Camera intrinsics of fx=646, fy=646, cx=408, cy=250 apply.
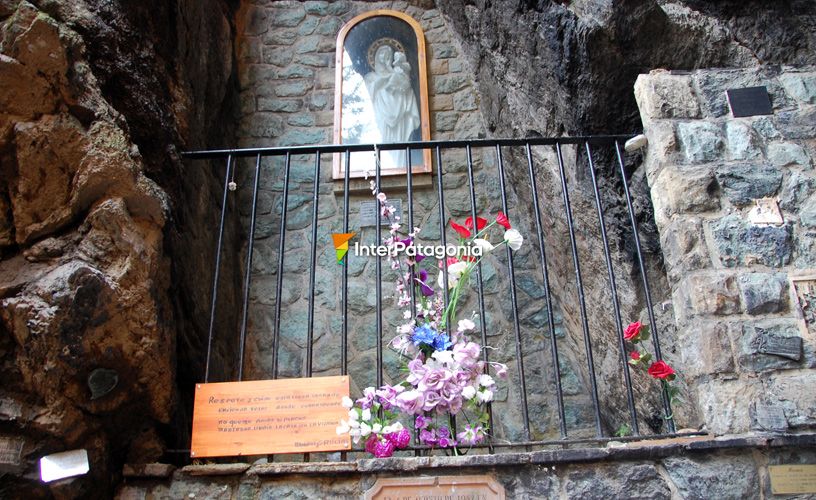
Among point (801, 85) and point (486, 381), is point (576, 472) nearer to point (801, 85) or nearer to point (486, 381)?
point (486, 381)

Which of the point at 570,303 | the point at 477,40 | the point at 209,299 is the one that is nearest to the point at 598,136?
the point at 570,303

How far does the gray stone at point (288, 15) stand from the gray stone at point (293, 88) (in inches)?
19.6

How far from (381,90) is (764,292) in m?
2.73

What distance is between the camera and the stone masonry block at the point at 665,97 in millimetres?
2455

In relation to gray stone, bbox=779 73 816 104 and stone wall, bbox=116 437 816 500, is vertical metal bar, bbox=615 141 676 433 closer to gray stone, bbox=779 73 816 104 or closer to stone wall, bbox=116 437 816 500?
stone wall, bbox=116 437 816 500

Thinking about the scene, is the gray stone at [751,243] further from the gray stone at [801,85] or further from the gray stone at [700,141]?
the gray stone at [801,85]

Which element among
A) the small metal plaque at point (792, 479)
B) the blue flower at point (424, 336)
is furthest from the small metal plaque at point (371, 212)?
the small metal plaque at point (792, 479)

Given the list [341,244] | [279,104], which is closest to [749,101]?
[341,244]

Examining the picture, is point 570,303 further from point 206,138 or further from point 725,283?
point 206,138

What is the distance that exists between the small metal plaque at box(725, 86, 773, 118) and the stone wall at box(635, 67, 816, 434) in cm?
3

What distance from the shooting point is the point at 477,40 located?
376cm

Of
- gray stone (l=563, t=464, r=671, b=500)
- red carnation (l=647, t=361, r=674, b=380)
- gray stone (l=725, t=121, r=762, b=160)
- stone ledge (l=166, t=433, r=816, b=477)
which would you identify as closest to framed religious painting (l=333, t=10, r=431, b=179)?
gray stone (l=725, t=121, r=762, b=160)

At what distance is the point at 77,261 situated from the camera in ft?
6.51

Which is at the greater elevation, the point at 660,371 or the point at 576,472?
the point at 660,371
